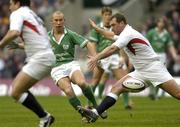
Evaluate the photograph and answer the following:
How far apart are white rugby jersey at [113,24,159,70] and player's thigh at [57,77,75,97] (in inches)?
61.9

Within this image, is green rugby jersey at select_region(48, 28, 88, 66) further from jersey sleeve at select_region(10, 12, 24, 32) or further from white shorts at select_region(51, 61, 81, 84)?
jersey sleeve at select_region(10, 12, 24, 32)

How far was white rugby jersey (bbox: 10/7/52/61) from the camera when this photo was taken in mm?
13562

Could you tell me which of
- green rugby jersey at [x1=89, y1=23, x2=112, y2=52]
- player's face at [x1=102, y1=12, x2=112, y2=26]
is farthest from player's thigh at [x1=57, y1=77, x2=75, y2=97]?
green rugby jersey at [x1=89, y1=23, x2=112, y2=52]

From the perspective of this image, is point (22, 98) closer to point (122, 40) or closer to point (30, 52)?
point (30, 52)

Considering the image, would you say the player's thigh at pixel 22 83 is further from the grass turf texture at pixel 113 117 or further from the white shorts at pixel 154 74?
the white shorts at pixel 154 74

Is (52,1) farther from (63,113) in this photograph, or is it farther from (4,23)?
(63,113)

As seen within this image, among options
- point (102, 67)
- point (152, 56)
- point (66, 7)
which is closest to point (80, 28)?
point (66, 7)

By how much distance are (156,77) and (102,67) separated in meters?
5.56

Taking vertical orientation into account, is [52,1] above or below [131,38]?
below

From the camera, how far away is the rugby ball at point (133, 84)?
15680 mm

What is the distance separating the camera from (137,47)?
612 inches

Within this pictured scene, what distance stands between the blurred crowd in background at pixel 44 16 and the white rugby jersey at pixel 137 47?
1584cm

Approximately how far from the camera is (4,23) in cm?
3700

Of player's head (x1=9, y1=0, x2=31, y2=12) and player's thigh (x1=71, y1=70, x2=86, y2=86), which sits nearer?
player's head (x1=9, y1=0, x2=31, y2=12)
